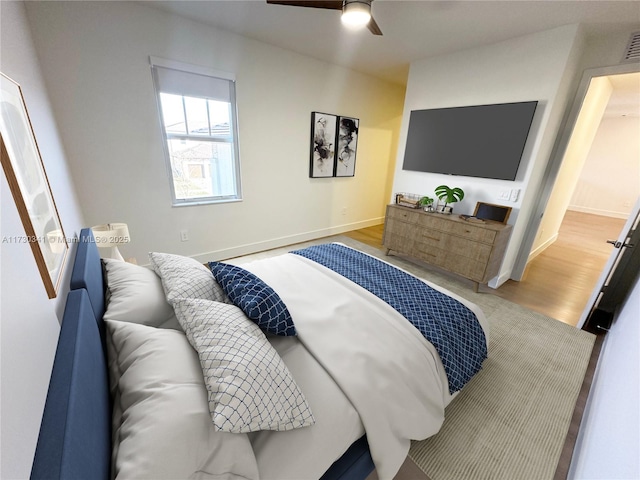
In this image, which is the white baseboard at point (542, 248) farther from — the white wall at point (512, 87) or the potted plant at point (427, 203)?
the potted plant at point (427, 203)

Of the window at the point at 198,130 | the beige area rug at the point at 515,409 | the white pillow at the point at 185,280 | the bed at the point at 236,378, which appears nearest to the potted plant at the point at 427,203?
the beige area rug at the point at 515,409

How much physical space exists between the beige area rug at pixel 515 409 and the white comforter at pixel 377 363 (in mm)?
275

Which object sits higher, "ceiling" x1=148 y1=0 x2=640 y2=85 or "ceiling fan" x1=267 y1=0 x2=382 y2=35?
"ceiling" x1=148 y1=0 x2=640 y2=85

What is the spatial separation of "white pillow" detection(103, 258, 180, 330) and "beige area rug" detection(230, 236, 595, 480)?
1.37 m

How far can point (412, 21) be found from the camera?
2.24 m

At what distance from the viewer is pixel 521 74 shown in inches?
95.7

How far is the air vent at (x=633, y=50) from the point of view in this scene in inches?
82.1

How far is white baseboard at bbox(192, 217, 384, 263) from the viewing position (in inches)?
124

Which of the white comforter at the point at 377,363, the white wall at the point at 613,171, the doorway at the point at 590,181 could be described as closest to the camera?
the white comforter at the point at 377,363

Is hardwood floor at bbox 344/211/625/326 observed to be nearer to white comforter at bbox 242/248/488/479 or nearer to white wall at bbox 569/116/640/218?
white wall at bbox 569/116/640/218

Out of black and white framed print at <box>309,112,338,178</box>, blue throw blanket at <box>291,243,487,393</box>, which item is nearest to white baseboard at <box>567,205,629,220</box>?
black and white framed print at <box>309,112,338,178</box>

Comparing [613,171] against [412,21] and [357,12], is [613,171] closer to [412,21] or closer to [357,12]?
[412,21]

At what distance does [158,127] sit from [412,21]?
2524 millimetres

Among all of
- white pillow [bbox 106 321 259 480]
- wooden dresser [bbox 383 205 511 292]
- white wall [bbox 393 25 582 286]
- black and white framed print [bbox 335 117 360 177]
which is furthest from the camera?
black and white framed print [bbox 335 117 360 177]
